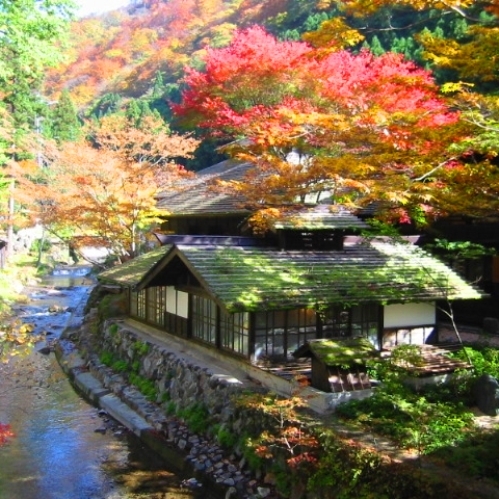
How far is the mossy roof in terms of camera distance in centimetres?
997

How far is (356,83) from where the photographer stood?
17641mm

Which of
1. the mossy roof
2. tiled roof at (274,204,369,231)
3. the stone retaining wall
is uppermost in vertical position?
tiled roof at (274,204,369,231)

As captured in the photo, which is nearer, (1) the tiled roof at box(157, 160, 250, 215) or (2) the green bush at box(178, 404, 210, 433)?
(2) the green bush at box(178, 404, 210, 433)

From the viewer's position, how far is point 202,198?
2075 centimetres

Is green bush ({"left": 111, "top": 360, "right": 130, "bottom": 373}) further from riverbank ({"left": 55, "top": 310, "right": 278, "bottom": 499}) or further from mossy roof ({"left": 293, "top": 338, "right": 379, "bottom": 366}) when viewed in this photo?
mossy roof ({"left": 293, "top": 338, "right": 379, "bottom": 366})

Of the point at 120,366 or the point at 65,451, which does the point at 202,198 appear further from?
the point at 65,451

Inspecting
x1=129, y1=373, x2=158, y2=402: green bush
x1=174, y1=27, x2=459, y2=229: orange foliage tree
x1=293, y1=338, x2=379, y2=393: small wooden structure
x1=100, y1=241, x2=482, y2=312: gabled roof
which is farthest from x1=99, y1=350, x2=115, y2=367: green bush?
x1=293, y1=338, x2=379, y2=393: small wooden structure

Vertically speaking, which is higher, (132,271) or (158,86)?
(158,86)

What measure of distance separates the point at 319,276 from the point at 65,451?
6991 mm

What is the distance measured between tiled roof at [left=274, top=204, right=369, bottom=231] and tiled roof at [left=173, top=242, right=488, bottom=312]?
0.71 metres

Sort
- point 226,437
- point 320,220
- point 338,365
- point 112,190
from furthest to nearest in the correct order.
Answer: point 112,190
point 320,220
point 226,437
point 338,365

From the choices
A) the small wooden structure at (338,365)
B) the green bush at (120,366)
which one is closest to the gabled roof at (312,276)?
the small wooden structure at (338,365)

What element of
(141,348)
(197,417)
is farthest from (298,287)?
(141,348)

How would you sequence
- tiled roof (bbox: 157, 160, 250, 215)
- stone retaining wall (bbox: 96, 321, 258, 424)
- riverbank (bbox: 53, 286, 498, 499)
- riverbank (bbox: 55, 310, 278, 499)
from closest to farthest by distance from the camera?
1. riverbank (bbox: 53, 286, 498, 499)
2. riverbank (bbox: 55, 310, 278, 499)
3. stone retaining wall (bbox: 96, 321, 258, 424)
4. tiled roof (bbox: 157, 160, 250, 215)
